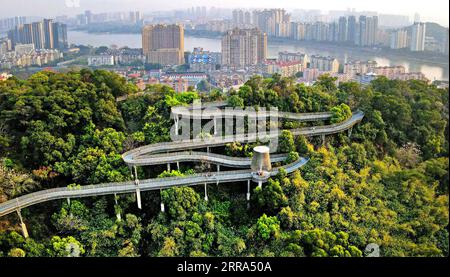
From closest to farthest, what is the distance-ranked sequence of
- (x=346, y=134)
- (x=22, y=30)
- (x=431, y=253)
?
(x=431, y=253), (x=346, y=134), (x=22, y=30)

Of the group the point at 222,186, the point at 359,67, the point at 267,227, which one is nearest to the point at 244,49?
the point at 359,67

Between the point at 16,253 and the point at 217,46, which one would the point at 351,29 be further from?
the point at 16,253

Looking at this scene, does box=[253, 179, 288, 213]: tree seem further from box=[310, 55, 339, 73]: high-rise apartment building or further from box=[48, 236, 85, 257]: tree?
box=[310, 55, 339, 73]: high-rise apartment building

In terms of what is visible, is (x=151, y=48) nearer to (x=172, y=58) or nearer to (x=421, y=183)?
(x=172, y=58)

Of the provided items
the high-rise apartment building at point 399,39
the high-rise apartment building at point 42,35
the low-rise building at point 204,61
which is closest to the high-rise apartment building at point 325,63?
the high-rise apartment building at point 399,39

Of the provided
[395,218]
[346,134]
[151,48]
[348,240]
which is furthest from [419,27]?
[151,48]

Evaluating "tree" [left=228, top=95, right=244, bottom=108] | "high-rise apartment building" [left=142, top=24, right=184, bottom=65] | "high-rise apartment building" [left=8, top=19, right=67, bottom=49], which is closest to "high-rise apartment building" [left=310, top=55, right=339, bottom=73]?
"high-rise apartment building" [left=142, top=24, right=184, bottom=65]

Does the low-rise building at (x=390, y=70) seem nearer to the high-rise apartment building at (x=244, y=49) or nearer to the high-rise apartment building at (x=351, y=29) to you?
the high-rise apartment building at (x=351, y=29)
